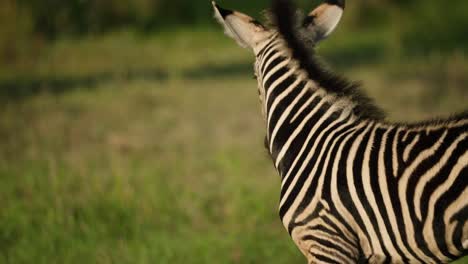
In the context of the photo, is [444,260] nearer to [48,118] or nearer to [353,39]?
[48,118]

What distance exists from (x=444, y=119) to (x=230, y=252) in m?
2.16

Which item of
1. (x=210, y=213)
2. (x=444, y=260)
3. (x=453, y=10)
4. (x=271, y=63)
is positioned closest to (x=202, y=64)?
(x=453, y=10)

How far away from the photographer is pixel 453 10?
466 inches

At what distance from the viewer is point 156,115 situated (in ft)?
26.7

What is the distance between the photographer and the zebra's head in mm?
3381

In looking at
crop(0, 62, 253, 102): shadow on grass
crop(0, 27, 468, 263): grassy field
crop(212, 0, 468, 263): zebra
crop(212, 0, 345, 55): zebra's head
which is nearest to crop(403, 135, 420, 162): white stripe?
crop(212, 0, 468, 263): zebra

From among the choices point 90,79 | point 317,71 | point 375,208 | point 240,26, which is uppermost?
point 240,26

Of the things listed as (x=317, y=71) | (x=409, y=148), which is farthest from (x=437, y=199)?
(x=317, y=71)

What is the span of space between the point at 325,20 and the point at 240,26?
45 cm

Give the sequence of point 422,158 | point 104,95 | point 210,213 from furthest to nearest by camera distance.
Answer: point 104,95 < point 210,213 < point 422,158

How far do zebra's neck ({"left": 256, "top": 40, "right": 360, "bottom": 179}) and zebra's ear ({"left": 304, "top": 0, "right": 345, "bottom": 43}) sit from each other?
270 mm

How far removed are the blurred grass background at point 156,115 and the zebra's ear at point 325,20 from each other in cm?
172

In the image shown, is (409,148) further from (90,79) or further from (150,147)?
(90,79)

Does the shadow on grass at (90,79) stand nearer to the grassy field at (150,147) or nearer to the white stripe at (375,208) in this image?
the grassy field at (150,147)
